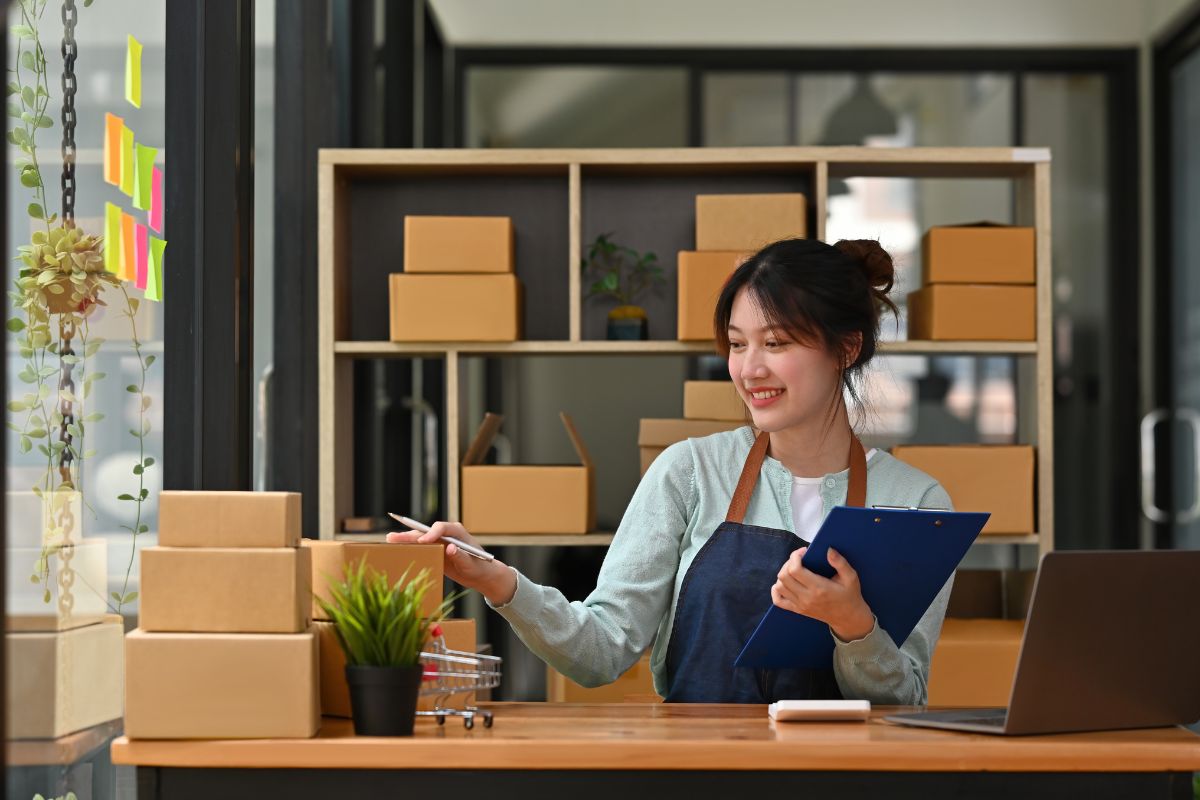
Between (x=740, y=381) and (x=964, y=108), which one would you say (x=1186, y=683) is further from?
(x=964, y=108)

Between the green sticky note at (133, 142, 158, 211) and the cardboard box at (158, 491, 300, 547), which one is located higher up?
the green sticky note at (133, 142, 158, 211)

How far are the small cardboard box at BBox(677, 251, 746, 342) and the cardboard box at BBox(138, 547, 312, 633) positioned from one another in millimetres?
1730

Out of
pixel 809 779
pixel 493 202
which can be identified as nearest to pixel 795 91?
pixel 493 202

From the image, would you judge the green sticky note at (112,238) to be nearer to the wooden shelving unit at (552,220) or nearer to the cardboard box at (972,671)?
the wooden shelving unit at (552,220)

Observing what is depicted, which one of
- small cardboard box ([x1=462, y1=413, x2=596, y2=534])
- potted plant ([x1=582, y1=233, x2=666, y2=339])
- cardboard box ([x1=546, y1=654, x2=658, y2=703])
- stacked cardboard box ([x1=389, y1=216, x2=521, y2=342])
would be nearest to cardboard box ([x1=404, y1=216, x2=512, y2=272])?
stacked cardboard box ([x1=389, y1=216, x2=521, y2=342])

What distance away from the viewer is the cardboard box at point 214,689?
1.49 m

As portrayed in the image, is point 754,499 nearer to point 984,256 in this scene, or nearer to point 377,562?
point 377,562

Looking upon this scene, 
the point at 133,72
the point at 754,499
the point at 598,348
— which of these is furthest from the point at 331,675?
the point at 598,348

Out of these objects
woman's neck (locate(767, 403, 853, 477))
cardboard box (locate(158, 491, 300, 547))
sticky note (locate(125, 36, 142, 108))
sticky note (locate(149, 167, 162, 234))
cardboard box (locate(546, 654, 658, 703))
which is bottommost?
cardboard box (locate(546, 654, 658, 703))

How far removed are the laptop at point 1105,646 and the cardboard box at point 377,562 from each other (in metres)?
0.60

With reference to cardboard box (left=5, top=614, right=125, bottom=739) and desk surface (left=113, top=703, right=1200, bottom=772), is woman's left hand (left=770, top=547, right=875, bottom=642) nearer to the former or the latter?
desk surface (left=113, top=703, right=1200, bottom=772)

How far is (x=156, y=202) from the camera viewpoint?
87.3 inches

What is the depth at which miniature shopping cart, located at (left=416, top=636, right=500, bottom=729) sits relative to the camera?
64.2 inches

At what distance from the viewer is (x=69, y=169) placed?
1820 millimetres
